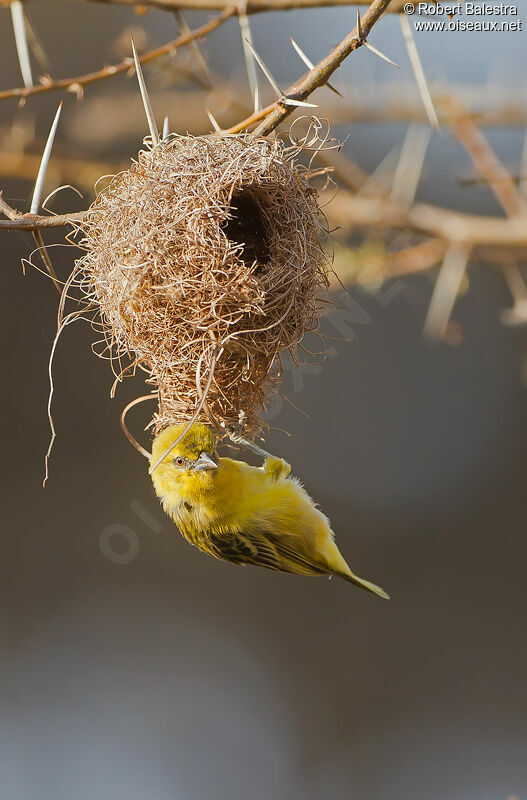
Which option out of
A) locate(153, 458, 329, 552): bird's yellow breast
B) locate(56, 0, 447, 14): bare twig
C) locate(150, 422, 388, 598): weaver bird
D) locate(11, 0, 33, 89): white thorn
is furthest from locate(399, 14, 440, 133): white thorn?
locate(153, 458, 329, 552): bird's yellow breast

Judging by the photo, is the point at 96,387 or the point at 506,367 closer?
the point at 96,387

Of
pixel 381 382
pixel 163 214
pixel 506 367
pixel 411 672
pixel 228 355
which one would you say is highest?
pixel 506 367

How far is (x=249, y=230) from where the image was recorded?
2881mm

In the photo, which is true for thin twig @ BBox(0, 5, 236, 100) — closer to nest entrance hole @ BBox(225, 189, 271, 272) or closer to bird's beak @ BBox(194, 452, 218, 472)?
nest entrance hole @ BBox(225, 189, 271, 272)

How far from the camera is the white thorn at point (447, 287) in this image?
3.27 metres

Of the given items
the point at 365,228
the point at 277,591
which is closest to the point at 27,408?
the point at 277,591

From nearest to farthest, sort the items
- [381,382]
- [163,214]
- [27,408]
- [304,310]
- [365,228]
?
[163,214] → [304,310] → [365,228] → [27,408] → [381,382]

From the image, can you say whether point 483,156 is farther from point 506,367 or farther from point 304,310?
point 506,367

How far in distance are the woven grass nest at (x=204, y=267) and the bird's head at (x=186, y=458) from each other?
19 centimetres

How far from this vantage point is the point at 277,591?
9.12 meters

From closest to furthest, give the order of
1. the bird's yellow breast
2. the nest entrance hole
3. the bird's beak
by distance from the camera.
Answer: the nest entrance hole
the bird's beak
the bird's yellow breast

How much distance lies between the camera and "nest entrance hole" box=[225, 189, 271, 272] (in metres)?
2.79

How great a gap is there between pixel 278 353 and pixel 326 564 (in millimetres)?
1444

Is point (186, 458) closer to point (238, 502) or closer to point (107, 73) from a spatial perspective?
point (238, 502)
